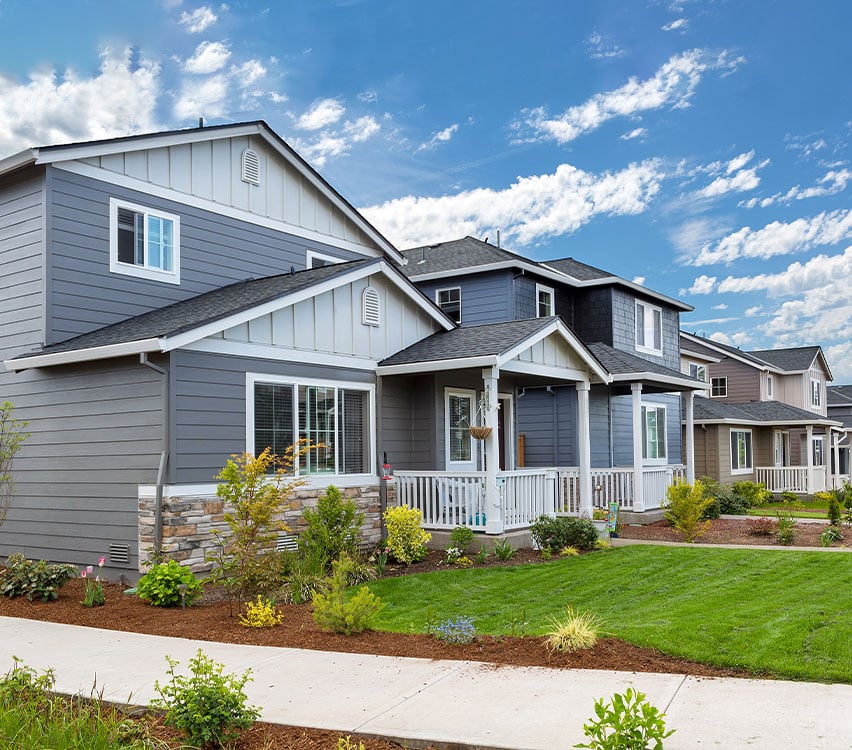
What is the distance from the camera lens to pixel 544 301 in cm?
2111

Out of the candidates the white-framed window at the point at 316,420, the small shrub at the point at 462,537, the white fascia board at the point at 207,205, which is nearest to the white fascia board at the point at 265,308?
the white-framed window at the point at 316,420

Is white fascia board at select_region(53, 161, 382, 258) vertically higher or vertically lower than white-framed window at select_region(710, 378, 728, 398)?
higher

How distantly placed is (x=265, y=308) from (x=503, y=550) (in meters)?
4.99

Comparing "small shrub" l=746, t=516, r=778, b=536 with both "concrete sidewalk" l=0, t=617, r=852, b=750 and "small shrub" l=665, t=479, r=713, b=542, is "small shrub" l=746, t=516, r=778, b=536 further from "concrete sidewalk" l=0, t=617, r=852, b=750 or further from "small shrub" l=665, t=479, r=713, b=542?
"concrete sidewalk" l=0, t=617, r=852, b=750

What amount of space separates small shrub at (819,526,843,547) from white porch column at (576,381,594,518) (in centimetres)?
399

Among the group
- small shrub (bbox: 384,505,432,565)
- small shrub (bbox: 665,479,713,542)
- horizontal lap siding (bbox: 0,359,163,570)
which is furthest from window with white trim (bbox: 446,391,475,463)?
horizontal lap siding (bbox: 0,359,163,570)

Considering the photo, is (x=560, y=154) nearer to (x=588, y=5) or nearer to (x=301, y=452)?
(x=588, y=5)

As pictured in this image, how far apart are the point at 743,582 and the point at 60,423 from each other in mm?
9420

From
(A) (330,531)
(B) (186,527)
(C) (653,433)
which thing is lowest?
(A) (330,531)

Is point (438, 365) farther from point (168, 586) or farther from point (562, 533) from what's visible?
point (168, 586)

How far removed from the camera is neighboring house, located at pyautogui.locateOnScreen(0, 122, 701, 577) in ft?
34.6

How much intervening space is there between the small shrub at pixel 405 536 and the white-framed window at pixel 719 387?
26515 millimetres

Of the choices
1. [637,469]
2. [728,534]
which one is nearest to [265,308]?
[728,534]

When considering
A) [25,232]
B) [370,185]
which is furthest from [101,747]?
[370,185]
